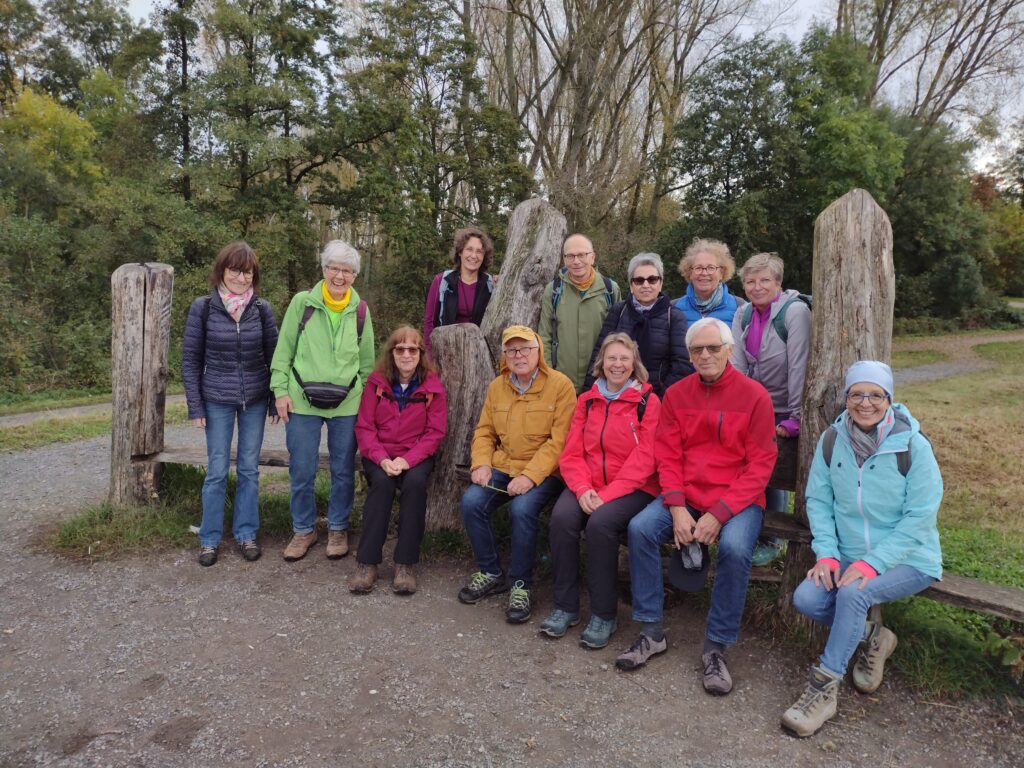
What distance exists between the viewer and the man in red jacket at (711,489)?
351cm

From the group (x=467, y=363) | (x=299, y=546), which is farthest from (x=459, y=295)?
(x=299, y=546)

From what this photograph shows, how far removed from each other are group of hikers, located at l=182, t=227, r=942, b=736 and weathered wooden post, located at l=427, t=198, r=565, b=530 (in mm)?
283

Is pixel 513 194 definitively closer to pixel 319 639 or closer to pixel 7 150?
pixel 7 150

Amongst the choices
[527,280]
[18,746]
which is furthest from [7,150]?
[18,746]

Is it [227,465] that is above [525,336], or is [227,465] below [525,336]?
below

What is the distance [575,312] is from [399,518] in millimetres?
1847

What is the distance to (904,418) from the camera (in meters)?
3.21

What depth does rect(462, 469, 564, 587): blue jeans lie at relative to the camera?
4141 mm

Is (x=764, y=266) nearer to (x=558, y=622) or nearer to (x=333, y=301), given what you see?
(x=558, y=622)

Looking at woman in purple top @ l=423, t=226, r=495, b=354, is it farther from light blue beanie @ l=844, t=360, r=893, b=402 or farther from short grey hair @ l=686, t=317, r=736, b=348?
light blue beanie @ l=844, t=360, r=893, b=402

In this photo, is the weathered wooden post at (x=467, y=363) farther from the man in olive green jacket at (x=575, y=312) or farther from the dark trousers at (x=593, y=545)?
the dark trousers at (x=593, y=545)

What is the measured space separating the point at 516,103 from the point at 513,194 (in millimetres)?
5925

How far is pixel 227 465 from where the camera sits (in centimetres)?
485

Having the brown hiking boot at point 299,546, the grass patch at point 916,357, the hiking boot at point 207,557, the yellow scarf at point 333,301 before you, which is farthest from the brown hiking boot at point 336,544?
the grass patch at point 916,357
